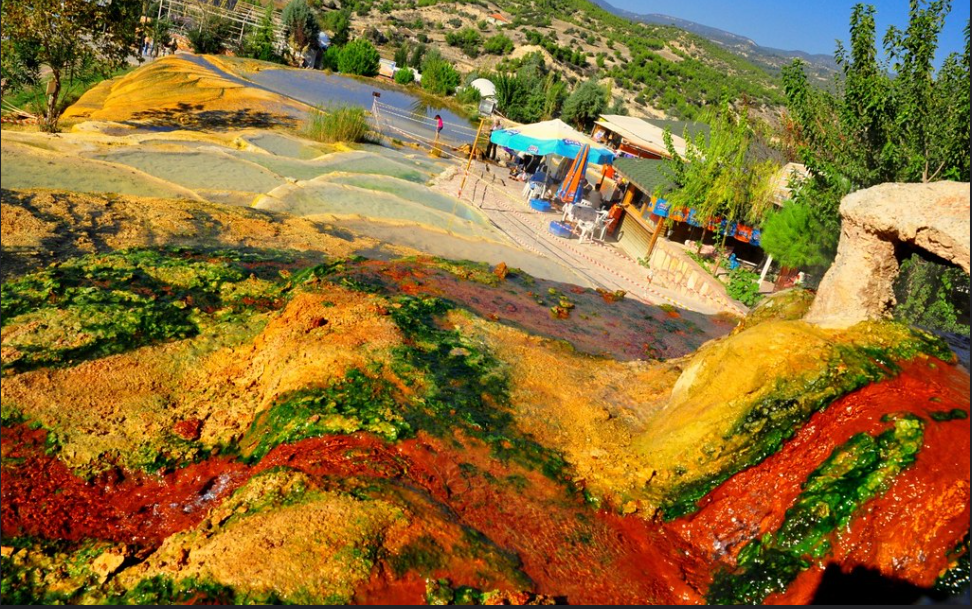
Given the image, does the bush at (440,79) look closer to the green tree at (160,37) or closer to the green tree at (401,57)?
the green tree at (401,57)

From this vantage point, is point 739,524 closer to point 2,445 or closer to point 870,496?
point 870,496

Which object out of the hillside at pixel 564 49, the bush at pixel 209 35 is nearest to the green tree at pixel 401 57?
the hillside at pixel 564 49

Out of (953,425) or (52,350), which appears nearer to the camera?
(953,425)

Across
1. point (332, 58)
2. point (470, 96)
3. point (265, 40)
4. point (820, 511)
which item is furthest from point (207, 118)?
point (332, 58)

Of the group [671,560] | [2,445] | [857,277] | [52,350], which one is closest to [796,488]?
[671,560]

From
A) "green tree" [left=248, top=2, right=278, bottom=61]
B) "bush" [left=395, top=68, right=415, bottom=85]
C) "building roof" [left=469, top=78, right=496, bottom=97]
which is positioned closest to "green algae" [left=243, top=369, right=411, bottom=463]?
"building roof" [left=469, top=78, right=496, bottom=97]
